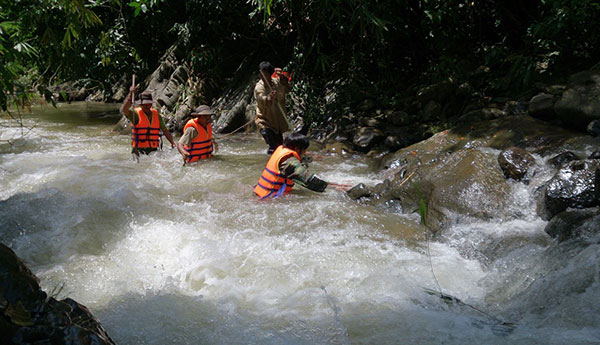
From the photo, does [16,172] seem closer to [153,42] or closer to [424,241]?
[424,241]

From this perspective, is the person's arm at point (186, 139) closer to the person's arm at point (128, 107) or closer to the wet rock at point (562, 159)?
the person's arm at point (128, 107)

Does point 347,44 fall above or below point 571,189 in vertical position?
above

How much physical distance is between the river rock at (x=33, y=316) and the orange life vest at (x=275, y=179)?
11.4 feet

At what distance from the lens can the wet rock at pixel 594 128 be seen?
221 inches

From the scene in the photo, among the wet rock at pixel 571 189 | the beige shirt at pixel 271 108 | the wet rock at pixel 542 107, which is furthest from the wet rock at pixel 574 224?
the beige shirt at pixel 271 108

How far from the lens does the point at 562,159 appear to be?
537cm

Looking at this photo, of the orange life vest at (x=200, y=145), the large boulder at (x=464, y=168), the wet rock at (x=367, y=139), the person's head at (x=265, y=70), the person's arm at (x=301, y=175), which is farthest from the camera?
the wet rock at (x=367, y=139)

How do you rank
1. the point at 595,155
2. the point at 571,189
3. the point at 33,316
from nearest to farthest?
the point at 33,316 → the point at 571,189 → the point at 595,155

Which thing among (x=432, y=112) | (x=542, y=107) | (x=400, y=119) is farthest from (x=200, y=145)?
(x=542, y=107)

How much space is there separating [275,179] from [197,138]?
87.3 inches

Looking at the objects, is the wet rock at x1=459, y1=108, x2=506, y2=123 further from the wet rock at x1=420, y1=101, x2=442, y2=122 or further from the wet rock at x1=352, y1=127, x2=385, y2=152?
the wet rock at x1=352, y1=127, x2=385, y2=152

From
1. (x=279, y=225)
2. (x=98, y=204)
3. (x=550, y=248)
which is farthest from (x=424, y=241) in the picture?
(x=98, y=204)

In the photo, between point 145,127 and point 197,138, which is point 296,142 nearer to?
point 197,138

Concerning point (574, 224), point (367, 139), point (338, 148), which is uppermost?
point (574, 224)
